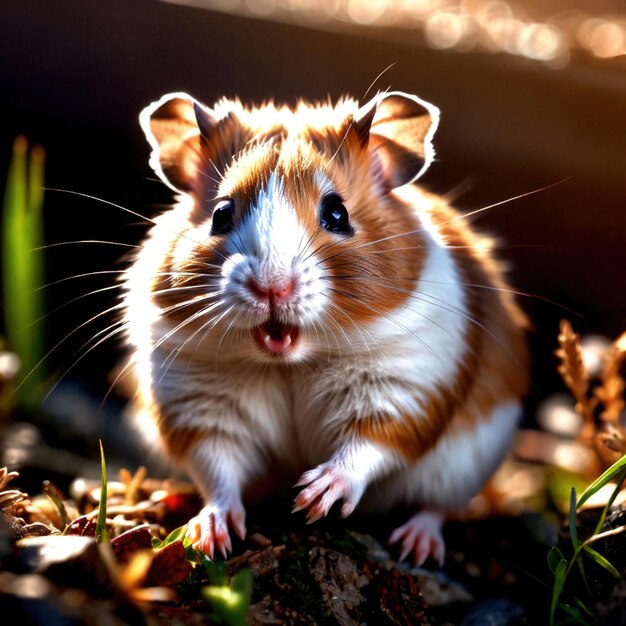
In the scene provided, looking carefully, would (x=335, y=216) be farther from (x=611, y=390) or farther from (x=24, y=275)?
(x=24, y=275)

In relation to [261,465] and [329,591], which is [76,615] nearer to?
[329,591]

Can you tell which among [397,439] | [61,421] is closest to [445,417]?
[397,439]

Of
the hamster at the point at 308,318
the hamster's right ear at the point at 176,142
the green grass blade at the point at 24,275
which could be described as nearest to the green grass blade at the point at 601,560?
the hamster at the point at 308,318

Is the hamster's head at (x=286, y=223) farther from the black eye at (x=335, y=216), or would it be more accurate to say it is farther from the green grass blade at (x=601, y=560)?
the green grass blade at (x=601, y=560)

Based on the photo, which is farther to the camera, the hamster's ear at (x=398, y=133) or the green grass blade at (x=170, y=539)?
the hamster's ear at (x=398, y=133)

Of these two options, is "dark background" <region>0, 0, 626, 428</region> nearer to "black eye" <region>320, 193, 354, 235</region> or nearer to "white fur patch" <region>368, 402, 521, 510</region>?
"white fur patch" <region>368, 402, 521, 510</region>

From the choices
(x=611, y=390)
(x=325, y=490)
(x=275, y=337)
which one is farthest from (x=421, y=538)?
(x=275, y=337)
